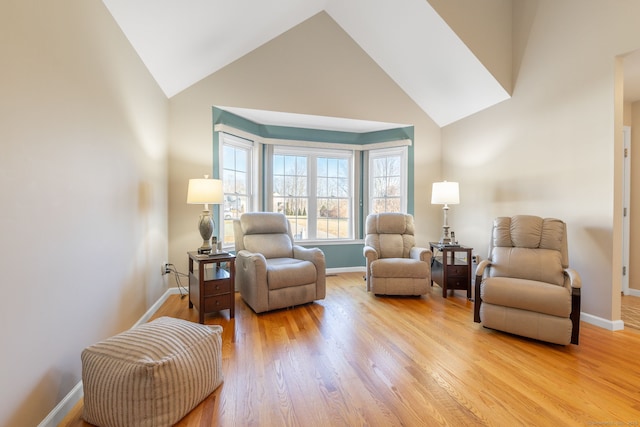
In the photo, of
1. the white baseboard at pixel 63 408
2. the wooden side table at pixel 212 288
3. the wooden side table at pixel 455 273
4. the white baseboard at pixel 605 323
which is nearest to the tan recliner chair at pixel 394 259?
the wooden side table at pixel 455 273

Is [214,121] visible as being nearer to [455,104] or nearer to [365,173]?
[365,173]

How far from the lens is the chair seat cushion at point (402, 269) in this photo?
336cm

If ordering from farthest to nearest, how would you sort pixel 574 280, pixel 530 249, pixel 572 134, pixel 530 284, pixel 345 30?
pixel 345 30, pixel 572 134, pixel 530 249, pixel 530 284, pixel 574 280

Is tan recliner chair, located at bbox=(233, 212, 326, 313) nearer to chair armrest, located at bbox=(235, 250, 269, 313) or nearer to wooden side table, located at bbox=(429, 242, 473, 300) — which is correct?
chair armrest, located at bbox=(235, 250, 269, 313)

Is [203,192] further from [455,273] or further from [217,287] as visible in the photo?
[455,273]

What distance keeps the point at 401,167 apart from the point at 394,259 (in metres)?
A: 1.77

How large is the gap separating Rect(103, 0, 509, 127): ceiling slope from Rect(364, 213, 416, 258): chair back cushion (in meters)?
1.81

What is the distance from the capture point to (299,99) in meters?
3.91

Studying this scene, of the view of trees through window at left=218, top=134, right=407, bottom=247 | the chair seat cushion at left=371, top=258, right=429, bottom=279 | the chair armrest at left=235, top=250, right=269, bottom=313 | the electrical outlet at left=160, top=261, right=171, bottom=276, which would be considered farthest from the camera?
the view of trees through window at left=218, top=134, right=407, bottom=247

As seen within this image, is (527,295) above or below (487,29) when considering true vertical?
below

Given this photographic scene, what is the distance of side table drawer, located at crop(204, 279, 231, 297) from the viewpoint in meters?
2.68

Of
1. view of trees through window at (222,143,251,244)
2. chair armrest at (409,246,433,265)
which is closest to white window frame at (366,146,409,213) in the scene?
chair armrest at (409,246,433,265)

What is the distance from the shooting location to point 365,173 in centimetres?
485

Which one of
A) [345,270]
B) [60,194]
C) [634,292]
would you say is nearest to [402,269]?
[345,270]
